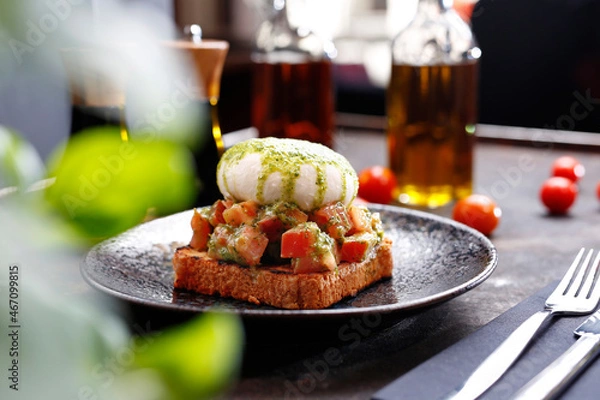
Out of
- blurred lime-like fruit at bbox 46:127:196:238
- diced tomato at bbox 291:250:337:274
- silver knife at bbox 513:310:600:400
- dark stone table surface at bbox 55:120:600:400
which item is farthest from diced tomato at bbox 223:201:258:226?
blurred lime-like fruit at bbox 46:127:196:238

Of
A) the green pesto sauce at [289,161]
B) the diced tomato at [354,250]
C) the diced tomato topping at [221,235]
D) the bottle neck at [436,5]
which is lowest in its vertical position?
the diced tomato at [354,250]

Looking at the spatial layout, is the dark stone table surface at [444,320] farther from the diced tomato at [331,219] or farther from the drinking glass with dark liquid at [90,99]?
the drinking glass with dark liquid at [90,99]

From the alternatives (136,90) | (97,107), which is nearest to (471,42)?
(97,107)

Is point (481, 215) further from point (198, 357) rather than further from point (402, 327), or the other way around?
point (198, 357)

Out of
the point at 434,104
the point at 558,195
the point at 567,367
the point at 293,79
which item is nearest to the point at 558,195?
the point at 558,195

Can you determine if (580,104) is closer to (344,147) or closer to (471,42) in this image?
(344,147)

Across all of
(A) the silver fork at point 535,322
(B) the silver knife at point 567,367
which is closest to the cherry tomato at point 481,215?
(A) the silver fork at point 535,322

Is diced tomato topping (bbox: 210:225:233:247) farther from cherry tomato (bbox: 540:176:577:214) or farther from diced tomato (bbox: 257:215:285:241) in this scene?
cherry tomato (bbox: 540:176:577:214)
